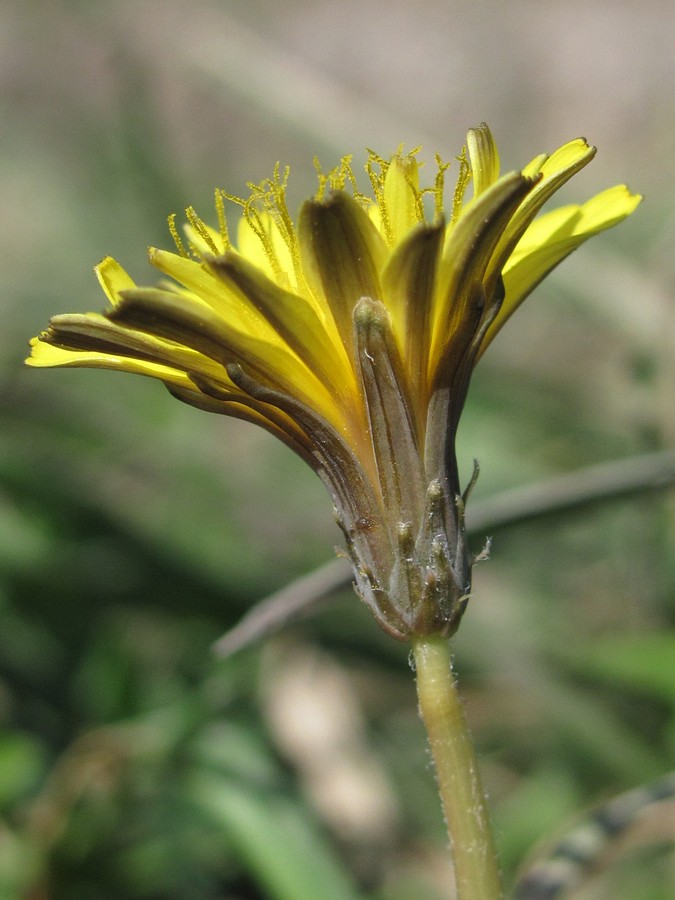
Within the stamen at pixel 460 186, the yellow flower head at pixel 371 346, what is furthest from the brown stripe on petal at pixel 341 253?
the stamen at pixel 460 186

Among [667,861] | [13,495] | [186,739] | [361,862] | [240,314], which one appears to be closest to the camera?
[240,314]

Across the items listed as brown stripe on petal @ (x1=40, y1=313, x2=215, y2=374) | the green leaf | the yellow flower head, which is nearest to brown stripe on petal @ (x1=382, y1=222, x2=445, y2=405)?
the yellow flower head

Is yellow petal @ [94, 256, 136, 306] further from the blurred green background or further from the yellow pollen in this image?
the blurred green background

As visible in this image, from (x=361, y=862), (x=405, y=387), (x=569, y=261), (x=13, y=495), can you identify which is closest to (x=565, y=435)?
(x=569, y=261)

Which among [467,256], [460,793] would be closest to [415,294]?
[467,256]

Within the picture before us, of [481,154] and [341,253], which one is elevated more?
[481,154]

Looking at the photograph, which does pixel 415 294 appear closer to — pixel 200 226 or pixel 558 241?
pixel 558 241

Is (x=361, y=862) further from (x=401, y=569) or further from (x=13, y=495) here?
(x=401, y=569)
